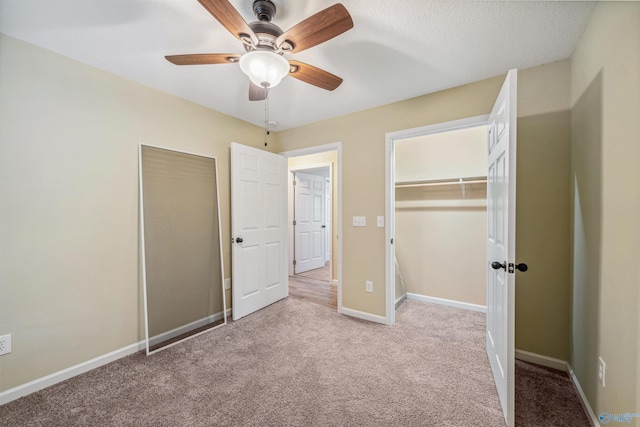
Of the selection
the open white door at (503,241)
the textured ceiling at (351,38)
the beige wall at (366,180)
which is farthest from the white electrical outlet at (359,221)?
the textured ceiling at (351,38)

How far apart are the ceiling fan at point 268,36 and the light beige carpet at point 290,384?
2.01 metres

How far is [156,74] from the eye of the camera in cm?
216

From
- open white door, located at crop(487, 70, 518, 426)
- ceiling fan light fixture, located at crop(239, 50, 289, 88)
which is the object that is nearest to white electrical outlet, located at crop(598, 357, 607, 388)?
open white door, located at crop(487, 70, 518, 426)

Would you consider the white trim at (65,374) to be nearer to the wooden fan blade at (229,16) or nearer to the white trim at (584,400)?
the wooden fan blade at (229,16)

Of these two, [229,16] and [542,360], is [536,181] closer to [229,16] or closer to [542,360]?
[542,360]

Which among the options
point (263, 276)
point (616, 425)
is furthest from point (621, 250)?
point (263, 276)

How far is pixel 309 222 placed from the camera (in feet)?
18.2

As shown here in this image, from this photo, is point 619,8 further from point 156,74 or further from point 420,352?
point 156,74

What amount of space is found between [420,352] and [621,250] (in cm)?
157

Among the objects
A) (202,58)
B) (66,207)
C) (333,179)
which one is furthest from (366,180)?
(66,207)

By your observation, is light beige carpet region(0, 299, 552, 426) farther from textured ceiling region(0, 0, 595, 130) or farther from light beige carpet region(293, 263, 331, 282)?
textured ceiling region(0, 0, 595, 130)

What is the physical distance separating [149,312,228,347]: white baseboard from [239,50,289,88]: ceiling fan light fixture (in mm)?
2416

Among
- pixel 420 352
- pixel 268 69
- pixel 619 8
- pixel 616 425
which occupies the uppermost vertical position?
pixel 619 8

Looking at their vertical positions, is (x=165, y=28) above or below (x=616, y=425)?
above
